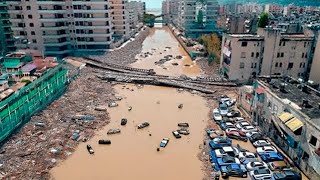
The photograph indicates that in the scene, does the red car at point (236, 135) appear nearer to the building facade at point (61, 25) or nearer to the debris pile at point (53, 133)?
the debris pile at point (53, 133)

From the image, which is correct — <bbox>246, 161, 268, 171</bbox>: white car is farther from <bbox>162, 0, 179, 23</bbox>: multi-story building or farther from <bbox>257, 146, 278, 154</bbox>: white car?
<bbox>162, 0, 179, 23</bbox>: multi-story building

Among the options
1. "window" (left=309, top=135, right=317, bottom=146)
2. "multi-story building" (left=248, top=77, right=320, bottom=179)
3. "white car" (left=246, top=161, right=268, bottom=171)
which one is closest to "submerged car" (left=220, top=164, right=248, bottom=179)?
"white car" (left=246, top=161, right=268, bottom=171)

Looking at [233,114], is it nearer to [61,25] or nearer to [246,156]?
[246,156]

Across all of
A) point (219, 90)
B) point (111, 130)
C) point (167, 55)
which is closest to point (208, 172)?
point (111, 130)

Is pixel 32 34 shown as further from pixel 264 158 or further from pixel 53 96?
pixel 264 158

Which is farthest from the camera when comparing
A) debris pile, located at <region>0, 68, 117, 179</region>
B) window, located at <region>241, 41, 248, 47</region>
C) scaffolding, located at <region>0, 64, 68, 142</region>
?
window, located at <region>241, 41, 248, 47</region>

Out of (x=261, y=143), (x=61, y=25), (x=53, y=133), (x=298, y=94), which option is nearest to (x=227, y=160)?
(x=261, y=143)

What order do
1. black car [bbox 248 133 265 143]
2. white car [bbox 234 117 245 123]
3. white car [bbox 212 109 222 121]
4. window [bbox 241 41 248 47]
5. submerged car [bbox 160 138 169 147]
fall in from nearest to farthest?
black car [bbox 248 133 265 143], submerged car [bbox 160 138 169 147], white car [bbox 234 117 245 123], white car [bbox 212 109 222 121], window [bbox 241 41 248 47]
